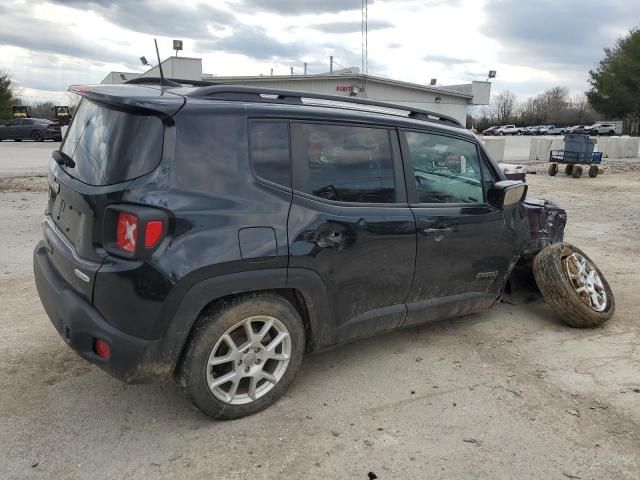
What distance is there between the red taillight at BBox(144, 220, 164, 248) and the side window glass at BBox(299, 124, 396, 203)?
898 mm

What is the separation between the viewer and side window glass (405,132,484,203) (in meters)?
3.76

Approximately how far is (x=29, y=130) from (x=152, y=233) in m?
32.6

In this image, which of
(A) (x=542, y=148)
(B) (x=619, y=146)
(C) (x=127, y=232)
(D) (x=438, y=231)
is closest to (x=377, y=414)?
(D) (x=438, y=231)

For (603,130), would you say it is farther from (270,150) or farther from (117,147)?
(117,147)

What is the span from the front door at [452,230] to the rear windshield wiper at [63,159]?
2.10m

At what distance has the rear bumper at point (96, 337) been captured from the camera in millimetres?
2680

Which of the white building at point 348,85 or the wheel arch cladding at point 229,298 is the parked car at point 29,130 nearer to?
the white building at point 348,85

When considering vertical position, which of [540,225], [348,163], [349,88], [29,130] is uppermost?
[349,88]

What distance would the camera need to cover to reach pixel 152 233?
2.61 metres

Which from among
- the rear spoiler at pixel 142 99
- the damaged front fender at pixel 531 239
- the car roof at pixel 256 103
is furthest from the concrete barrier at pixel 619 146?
the rear spoiler at pixel 142 99

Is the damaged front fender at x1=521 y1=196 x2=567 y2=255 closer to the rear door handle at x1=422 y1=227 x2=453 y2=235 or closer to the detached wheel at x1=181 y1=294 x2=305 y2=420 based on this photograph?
the rear door handle at x1=422 y1=227 x2=453 y2=235

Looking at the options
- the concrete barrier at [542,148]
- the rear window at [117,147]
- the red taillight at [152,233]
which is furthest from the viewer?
the concrete barrier at [542,148]

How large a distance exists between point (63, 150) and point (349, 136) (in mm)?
1814

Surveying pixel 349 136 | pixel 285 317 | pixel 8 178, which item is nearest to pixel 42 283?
pixel 285 317
